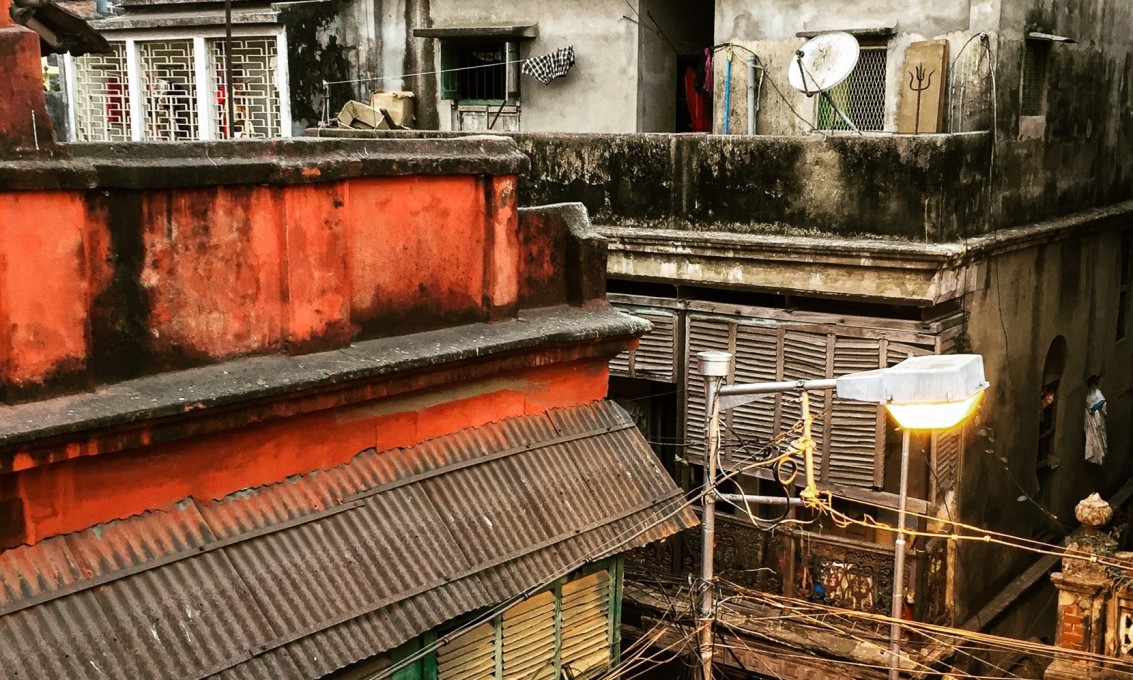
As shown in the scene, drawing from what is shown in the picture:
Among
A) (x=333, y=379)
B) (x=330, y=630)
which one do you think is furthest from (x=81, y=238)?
(x=330, y=630)

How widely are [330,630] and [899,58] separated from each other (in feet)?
34.6

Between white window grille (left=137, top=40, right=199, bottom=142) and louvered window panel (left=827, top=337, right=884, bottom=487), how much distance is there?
11.9m

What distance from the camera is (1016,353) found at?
1540 centimetres

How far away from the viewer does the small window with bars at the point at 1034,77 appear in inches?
587

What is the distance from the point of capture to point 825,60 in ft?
45.3

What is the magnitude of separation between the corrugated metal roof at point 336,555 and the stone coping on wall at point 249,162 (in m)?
1.83

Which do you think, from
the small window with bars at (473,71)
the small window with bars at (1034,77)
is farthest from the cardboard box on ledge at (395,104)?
the small window with bars at (1034,77)

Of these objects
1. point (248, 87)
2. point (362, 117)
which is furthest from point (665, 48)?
point (248, 87)

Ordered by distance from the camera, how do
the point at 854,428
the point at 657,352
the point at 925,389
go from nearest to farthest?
the point at 925,389 < the point at 854,428 < the point at 657,352

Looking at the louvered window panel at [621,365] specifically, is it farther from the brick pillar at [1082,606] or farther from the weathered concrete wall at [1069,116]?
the brick pillar at [1082,606]

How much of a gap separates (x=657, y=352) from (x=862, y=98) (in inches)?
161

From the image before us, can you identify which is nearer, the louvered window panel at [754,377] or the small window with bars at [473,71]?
the louvered window panel at [754,377]

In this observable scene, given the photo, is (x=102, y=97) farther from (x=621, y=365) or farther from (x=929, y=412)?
(x=929, y=412)

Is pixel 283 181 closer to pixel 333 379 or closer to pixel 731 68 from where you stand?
pixel 333 379
